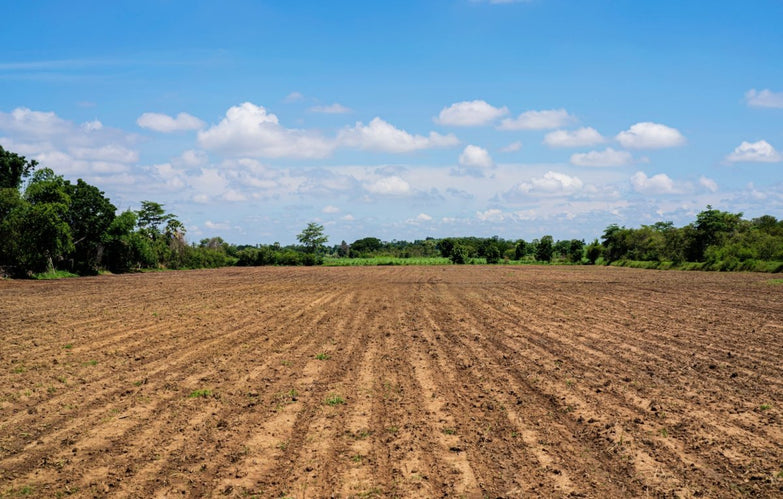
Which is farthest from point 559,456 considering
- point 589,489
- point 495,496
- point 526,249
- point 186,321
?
point 526,249

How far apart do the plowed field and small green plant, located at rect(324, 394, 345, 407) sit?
0.21 ft

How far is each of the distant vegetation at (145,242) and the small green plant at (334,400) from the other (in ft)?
133

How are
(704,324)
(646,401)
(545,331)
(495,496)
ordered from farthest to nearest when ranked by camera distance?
(704,324)
(545,331)
(646,401)
(495,496)

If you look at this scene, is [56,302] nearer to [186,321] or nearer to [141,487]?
[186,321]

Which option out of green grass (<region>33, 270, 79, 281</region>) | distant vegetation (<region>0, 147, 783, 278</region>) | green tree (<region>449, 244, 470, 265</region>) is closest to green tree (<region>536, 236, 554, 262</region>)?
distant vegetation (<region>0, 147, 783, 278</region>)

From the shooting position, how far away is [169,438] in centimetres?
629

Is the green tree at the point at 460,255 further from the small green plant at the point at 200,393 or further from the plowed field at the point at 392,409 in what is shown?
the small green plant at the point at 200,393

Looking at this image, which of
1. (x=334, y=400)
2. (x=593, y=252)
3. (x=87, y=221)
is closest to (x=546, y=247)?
(x=593, y=252)

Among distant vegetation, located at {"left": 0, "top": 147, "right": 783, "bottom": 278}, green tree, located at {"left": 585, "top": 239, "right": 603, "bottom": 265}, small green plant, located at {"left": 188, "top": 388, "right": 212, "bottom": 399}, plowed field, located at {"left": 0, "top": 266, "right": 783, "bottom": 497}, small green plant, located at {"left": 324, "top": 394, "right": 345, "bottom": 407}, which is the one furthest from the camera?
green tree, located at {"left": 585, "top": 239, "right": 603, "bottom": 265}

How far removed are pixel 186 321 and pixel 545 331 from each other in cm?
1143

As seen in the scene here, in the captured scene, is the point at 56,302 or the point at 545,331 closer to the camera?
the point at 545,331

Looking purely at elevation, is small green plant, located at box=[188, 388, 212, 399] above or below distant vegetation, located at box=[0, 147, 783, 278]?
below

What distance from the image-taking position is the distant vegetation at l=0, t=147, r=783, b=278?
39.6 meters

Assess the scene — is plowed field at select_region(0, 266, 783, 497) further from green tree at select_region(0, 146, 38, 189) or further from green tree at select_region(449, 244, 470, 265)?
green tree at select_region(449, 244, 470, 265)
